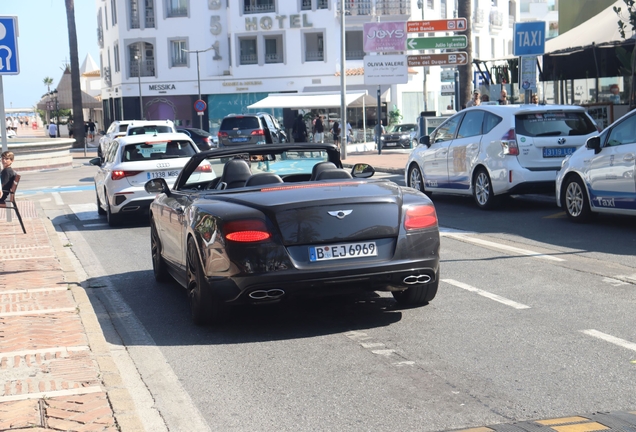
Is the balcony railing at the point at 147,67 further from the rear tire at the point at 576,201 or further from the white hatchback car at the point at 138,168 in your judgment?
the rear tire at the point at 576,201

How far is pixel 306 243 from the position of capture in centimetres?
689

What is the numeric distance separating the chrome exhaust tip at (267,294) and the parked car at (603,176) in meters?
6.79

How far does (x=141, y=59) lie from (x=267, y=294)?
6529 cm

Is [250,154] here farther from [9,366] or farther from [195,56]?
[195,56]

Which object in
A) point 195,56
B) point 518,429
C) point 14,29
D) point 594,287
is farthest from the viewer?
point 195,56

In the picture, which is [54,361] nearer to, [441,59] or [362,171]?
[362,171]

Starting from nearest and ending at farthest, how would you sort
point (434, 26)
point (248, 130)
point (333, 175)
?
point (333, 175)
point (434, 26)
point (248, 130)

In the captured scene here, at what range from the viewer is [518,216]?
14945 mm

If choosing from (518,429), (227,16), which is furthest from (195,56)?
(518,429)

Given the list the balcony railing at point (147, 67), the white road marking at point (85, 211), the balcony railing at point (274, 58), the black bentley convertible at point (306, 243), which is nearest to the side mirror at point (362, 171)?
the black bentley convertible at point (306, 243)

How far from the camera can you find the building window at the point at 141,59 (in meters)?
69.8

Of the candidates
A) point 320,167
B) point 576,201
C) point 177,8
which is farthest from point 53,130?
point 320,167

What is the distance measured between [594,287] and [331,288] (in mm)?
2869

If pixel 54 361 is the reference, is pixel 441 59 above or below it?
above
